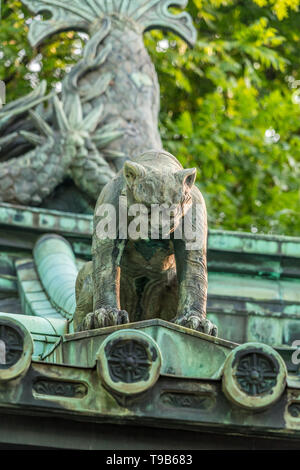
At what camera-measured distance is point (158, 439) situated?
9.07 m

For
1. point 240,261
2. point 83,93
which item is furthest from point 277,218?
point 240,261

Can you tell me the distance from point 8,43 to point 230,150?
390 centimetres

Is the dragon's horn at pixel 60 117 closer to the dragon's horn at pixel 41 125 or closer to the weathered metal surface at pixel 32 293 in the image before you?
the dragon's horn at pixel 41 125

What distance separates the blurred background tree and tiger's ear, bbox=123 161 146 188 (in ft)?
39.3

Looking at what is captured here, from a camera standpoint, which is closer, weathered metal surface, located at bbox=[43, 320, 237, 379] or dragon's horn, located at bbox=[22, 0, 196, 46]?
weathered metal surface, located at bbox=[43, 320, 237, 379]

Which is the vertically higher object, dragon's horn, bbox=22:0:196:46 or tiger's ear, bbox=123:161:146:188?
dragon's horn, bbox=22:0:196:46

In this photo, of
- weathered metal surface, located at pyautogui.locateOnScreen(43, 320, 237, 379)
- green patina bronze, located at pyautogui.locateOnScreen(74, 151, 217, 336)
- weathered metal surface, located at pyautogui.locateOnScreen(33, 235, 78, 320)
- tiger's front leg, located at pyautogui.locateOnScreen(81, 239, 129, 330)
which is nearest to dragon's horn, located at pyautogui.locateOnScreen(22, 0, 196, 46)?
weathered metal surface, located at pyautogui.locateOnScreen(33, 235, 78, 320)

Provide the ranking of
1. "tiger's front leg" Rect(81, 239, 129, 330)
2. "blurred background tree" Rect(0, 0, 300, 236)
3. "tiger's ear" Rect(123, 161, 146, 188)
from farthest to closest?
"blurred background tree" Rect(0, 0, 300, 236) < "tiger's front leg" Rect(81, 239, 129, 330) < "tiger's ear" Rect(123, 161, 146, 188)

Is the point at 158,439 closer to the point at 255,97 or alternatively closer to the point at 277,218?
the point at 277,218

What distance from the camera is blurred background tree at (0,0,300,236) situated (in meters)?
22.3

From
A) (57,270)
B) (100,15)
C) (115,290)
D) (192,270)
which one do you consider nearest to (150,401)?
(115,290)

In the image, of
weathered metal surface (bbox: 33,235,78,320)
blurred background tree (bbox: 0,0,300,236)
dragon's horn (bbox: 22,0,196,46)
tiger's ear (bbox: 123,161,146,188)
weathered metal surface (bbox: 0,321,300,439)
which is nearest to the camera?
weathered metal surface (bbox: 0,321,300,439)

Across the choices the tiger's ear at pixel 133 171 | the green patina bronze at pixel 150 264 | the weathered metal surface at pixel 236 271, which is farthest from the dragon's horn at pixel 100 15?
the tiger's ear at pixel 133 171

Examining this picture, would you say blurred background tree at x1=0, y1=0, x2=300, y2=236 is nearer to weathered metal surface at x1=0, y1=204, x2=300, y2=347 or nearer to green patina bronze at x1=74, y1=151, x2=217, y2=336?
weathered metal surface at x1=0, y1=204, x2=300, y2=347
